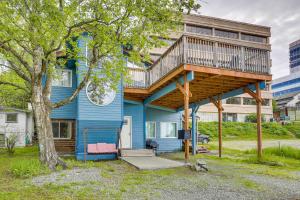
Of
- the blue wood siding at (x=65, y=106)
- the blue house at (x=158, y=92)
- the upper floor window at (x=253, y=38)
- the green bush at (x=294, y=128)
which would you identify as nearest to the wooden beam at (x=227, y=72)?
the blue house at (x=158, y=92)

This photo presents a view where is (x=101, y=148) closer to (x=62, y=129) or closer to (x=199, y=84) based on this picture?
(x=62, y=129)

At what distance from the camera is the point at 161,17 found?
29.1 ft

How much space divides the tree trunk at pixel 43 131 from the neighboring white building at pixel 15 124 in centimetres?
1346

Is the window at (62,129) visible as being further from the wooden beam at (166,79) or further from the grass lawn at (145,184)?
the wooden beam at (166,79)

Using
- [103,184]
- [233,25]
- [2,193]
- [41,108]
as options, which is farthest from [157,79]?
[233,25]

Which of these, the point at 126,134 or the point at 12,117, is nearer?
the point at 126,134

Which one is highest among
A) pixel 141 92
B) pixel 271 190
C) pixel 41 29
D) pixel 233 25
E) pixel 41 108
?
pixel 233 25

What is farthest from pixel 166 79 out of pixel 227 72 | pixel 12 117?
pixel 12 117

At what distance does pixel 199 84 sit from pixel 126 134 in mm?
6319

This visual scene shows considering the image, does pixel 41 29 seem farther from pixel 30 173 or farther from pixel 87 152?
pixel 87 152

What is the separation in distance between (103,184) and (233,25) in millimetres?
48320

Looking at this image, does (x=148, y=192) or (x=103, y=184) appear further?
(x=103, y=184)

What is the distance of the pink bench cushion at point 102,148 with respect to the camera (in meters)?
13.2

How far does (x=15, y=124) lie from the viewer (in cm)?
2208
